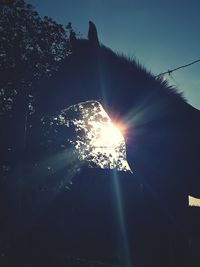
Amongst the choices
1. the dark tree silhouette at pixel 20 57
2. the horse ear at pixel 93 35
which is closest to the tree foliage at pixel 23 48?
the dark tree silhouette at pixel 20 57

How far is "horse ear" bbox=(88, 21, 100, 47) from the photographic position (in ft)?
9.80

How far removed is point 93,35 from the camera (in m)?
3.07

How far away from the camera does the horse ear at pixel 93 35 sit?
2.99 m

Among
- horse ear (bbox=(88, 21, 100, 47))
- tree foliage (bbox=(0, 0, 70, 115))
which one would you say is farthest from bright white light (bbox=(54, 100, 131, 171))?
horse ear (bbox=(88, 21, 100, 47))

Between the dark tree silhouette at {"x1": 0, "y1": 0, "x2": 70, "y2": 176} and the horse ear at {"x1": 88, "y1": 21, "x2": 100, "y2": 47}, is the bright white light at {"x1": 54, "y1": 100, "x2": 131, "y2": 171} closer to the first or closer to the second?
the dark tree silhouette at {"x1": 0, "y1": 0, "x2": 70, "y2": 176}

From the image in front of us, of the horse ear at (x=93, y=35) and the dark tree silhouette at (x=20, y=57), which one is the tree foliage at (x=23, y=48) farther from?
the horse ear at (x=93, y=35)

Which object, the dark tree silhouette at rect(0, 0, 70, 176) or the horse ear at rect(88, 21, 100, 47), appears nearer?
the horse ear at rect(88, 21, 100, 47)

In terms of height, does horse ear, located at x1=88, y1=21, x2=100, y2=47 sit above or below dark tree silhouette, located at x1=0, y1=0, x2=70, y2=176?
below

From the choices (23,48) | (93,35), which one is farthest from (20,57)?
(93,35)

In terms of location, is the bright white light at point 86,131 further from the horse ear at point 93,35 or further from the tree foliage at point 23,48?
the horse ear at point 93,35

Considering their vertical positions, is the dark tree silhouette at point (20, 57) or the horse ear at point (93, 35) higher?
the dark tree silhouette at point (20, 57)

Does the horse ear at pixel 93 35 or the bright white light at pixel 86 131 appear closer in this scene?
the horse ear at pixel 93 35

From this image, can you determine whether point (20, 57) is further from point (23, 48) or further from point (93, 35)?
point (93, 35)

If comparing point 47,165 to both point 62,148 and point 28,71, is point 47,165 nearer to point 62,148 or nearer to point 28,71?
point 62,148
